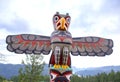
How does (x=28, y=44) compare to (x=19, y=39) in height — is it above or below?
below

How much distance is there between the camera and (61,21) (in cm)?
1212

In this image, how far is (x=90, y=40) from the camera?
1311 cm

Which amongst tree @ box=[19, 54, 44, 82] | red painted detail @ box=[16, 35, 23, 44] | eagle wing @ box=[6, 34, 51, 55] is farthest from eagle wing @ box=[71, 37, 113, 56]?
tree @ box=[19, 54, 44, 82]

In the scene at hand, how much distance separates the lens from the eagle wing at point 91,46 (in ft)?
42.4

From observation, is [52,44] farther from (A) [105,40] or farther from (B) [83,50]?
(A) [105,40]

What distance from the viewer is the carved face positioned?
12125mm

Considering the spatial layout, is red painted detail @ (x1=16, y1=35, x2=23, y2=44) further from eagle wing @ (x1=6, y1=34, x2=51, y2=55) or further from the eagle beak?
the eagle beak

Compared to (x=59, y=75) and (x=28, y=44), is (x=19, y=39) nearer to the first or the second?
(x=28, y=44)

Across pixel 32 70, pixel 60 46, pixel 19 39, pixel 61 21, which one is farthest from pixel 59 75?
pixel 32 70

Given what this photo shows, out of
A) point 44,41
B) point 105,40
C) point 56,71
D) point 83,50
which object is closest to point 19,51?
point 44,41

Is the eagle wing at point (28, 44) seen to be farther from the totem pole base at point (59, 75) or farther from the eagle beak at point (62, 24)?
the totem pole base at point (59, 75)

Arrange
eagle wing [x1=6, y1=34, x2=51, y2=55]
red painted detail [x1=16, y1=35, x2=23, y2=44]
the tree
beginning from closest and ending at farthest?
1. eagle wing [x1=6, y1=34, x2=51, y2=55]
2. red painted detail [x1=16, y1=35, x2=23, y2=44]
3. the tree

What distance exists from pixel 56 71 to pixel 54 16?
238cm

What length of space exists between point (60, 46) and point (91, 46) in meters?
1.96
